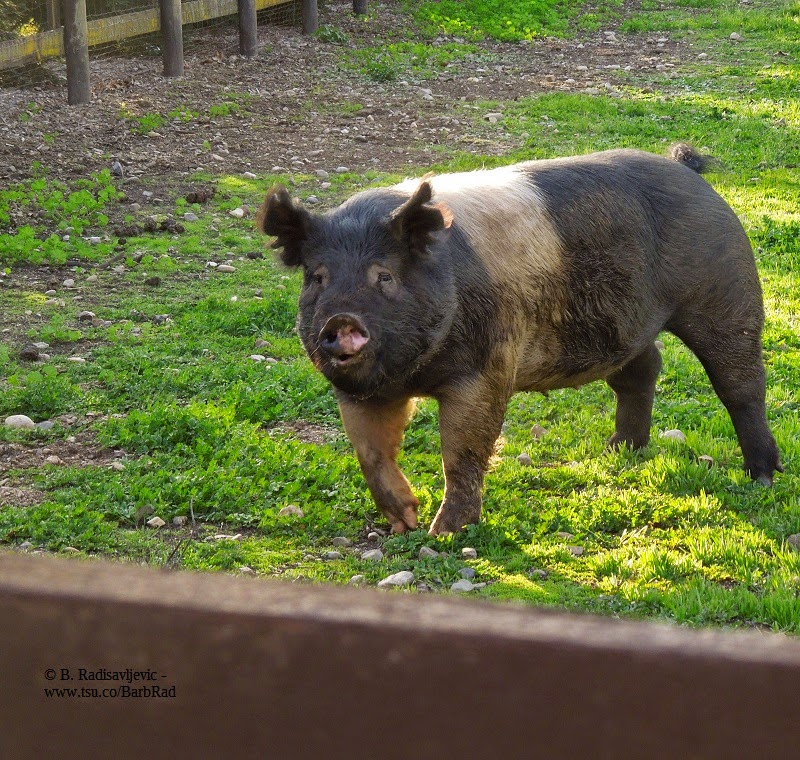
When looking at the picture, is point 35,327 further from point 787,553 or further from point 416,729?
point 416,729

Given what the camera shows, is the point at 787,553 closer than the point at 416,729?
No

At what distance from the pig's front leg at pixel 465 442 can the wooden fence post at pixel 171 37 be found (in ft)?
35.2

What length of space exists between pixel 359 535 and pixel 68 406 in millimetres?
2198

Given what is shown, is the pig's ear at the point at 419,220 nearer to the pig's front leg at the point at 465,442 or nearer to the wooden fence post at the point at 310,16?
the pig's front leg at the point at 465,442

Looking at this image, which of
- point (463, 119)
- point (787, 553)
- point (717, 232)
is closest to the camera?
point (787, 553)

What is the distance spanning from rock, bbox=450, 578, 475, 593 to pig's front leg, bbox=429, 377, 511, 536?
0.51 m

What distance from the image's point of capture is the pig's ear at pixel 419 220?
5.02 metres

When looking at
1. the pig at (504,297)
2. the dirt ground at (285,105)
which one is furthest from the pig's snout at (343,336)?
the dirt ground at (285,105)

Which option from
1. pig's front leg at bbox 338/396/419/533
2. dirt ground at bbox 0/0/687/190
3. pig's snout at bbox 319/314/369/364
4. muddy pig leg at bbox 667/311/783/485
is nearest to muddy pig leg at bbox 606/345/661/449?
muddy pig leg at bbox 667/311/783/485

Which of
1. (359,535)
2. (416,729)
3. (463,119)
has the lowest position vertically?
(359,535)

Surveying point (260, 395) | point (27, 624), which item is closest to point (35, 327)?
point (260, 395)

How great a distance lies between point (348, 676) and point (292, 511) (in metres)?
5.02

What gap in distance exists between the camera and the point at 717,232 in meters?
5.92

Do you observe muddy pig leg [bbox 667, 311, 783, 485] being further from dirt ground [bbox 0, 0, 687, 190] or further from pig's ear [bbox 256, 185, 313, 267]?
dirt ground [bbox 0, 0, 687, 190]
